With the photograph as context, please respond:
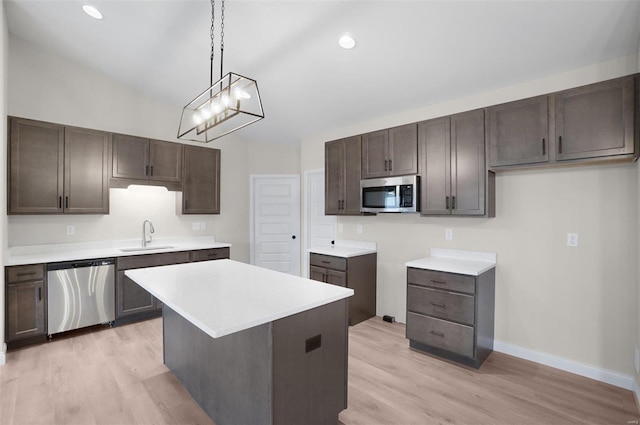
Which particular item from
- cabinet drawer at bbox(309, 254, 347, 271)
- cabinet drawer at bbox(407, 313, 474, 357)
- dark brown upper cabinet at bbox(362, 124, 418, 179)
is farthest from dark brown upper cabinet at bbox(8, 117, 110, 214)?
cabinet drawer at bbox(407, 313, 474, 357)

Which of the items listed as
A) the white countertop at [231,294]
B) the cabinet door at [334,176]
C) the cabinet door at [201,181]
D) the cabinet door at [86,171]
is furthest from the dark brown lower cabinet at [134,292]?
the cabinet door at [334,176]

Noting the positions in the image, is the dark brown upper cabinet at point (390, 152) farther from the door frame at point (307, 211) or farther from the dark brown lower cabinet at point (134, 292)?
the dark brown lower cabinet at point (134, 292)

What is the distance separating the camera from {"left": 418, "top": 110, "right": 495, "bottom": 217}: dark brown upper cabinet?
9.61 ft

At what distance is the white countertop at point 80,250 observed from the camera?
10.7ft

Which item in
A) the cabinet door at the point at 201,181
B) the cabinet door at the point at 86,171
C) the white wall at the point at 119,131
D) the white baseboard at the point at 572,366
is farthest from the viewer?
the cabinet door at the point at 201,181

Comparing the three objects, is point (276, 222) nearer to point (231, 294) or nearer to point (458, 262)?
point (458, 262)

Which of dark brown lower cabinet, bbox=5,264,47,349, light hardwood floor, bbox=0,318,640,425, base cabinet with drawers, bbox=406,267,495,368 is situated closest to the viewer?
light hardwood floor, bbox=0,318,640,425

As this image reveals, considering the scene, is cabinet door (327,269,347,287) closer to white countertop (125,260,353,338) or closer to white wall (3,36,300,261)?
white countertop (125,260,353,338)

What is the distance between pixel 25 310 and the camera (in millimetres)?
3137

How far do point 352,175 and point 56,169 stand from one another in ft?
11.2

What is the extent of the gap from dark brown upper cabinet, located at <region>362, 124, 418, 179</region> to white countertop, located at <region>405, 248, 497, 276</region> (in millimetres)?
951

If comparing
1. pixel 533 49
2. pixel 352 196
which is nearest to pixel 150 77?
pixel 352 196

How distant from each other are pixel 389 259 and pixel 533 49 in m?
2.52

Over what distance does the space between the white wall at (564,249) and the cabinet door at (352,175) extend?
1.01m
